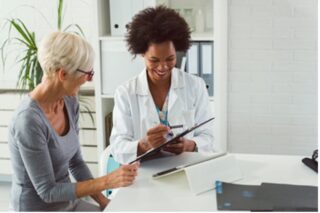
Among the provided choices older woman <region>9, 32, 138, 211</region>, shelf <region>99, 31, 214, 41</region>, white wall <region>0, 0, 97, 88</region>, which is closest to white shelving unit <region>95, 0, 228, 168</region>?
shelf <region>99, 31, 214, 41</region>

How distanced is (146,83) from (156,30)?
0.87ft

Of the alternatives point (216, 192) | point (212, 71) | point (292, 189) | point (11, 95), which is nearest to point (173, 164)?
point (216, 192)

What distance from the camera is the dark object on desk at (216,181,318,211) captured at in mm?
1366

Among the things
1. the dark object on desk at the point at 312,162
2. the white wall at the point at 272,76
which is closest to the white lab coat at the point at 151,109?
the dark object on desk at the point at 312,162

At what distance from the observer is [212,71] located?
2.87 metres

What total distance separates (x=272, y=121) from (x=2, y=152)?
203cm

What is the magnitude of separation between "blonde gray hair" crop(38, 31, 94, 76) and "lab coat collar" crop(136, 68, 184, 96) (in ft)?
1.48

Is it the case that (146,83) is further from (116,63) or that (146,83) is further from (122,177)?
Answer: (116,63)

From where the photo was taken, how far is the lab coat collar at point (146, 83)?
83.7 inches

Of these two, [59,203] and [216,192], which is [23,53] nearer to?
[59,203]

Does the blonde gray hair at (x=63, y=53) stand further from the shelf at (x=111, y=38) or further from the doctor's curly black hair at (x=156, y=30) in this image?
the shelf at (x=111, y=38)

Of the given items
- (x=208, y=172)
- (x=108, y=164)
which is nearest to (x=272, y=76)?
(x=108, y=164)

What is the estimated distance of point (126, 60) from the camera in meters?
2.92

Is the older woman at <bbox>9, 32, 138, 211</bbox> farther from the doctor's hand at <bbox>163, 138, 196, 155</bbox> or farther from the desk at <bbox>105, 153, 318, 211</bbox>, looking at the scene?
the doctor's hand at <bbox>163, 138, 196, 155</bbox>
